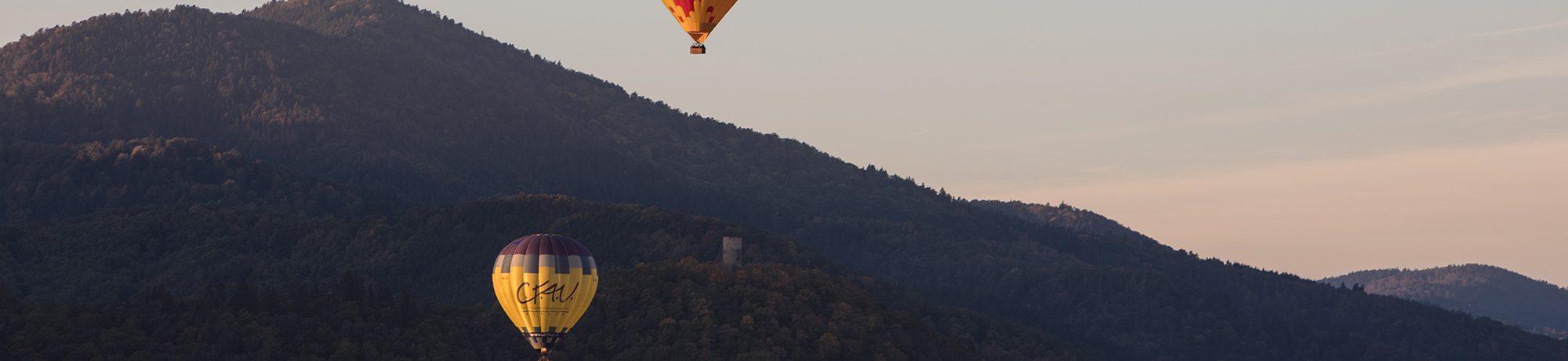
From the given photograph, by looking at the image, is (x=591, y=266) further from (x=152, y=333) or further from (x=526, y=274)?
(x=152, y=333)

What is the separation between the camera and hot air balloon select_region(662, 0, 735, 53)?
4510 inches

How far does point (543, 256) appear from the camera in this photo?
14250 cm

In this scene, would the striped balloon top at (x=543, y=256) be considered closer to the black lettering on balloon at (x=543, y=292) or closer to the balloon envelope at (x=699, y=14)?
the black lettering on balloon at (x=543, y=292)

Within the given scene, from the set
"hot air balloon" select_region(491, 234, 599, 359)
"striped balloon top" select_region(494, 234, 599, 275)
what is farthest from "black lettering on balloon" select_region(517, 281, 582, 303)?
"striped balloon top" select_region(494, 234, 599, 275)

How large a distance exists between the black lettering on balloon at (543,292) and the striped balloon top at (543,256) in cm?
98

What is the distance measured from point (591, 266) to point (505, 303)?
587cm

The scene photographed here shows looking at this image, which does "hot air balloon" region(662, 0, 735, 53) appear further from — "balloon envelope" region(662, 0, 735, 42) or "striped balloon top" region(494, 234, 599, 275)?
"striped balloon top" region(494, 234, 599, 275)

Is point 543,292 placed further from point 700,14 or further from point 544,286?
point 700,14

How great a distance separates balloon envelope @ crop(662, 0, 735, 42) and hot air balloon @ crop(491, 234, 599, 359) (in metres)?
29.6

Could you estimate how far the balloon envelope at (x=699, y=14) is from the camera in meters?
115

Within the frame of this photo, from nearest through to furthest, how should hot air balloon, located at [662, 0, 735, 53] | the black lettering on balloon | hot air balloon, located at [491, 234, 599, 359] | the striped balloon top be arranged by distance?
hot air balloon, located at [662, 0, 735, 53] → hot air balloon, located at [491, 234, 599, 359] → the black lettering on balloon → the striped balloon top

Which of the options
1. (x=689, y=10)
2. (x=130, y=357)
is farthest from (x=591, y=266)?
(x=130, y=357)

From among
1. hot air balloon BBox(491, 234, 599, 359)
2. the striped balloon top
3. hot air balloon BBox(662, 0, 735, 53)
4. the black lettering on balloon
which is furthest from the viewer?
the striped balloon top

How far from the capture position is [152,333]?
654ft
